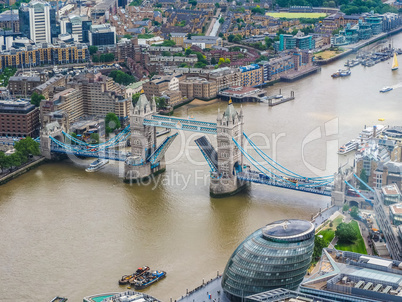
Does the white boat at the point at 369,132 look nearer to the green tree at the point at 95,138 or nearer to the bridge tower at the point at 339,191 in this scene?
the bridge tower at the point at 339,191

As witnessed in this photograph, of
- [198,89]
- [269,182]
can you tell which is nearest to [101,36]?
[198,89]

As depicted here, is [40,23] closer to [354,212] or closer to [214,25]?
[214,25]

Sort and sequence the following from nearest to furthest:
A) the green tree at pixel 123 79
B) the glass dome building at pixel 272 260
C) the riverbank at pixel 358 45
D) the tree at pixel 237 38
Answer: the glass dome building at pixel 272 260 → the green tree at pixel 123 79 → the riverbank at pixel 358 45 → the tree at pixel 237 38

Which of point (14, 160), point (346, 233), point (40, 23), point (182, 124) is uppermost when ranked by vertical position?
point (40, 23)

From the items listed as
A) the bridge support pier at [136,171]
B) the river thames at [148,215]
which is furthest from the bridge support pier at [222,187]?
the bridge support pier at [136,171]

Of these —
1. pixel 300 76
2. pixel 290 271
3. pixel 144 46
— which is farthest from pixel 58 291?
pixel 144 46

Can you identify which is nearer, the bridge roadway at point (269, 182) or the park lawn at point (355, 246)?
the park lawn at point (355, 246)

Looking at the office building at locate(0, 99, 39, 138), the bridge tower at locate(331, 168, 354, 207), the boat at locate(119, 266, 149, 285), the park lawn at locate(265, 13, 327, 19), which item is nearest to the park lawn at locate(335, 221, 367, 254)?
the bridge tower at locate(331, 168, 354, 207)

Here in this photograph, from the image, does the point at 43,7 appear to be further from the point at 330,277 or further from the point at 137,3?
the point at 330,277
